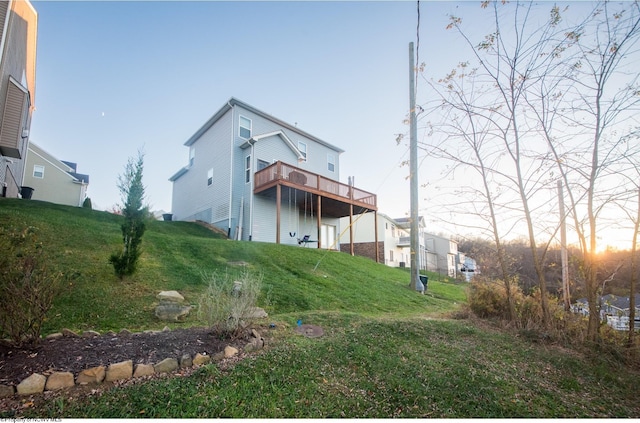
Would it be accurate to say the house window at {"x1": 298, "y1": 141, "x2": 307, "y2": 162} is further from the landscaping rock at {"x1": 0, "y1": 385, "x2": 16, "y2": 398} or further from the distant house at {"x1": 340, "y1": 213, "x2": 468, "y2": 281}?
the landscaping rock at {"x1": 0, "y1": 385, "x2": 16, "y2": 398}

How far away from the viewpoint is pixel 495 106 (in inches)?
216

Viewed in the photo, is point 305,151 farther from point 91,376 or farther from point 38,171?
point 38,171

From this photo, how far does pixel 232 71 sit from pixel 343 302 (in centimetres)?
894

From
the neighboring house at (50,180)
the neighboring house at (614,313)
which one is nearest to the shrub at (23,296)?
the neighboring house at (614,313)

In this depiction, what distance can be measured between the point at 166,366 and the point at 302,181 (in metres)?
11.9

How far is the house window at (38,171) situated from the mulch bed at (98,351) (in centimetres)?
2544

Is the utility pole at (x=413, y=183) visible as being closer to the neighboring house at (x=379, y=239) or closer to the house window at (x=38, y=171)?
the neighboring house at (x=379, y=239)

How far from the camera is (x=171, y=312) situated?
514 centimetres

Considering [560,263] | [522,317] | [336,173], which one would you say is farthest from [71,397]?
[336,173]

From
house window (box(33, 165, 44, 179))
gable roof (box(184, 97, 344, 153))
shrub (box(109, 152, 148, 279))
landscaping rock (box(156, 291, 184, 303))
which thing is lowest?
landscaping rock (box(156, 291, 184, 303))

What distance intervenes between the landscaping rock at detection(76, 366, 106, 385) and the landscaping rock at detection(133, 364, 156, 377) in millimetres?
243

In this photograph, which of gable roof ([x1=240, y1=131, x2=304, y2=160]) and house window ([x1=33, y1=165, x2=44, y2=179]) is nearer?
gable roof ([x1=240, y1=131, x2=304, y2=160])

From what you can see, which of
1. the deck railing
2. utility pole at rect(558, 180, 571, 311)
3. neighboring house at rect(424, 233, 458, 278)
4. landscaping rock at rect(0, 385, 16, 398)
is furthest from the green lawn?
neighboring house at rect(424, 233, 458, 278)

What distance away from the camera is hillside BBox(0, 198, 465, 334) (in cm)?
507
